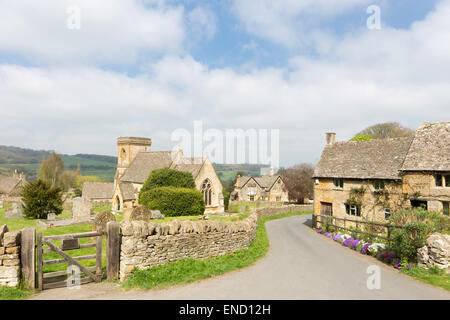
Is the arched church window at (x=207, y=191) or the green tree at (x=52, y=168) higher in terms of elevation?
the green tree at (x=52, y=168)

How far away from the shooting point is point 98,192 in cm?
6216

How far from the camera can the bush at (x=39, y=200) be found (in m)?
30.6

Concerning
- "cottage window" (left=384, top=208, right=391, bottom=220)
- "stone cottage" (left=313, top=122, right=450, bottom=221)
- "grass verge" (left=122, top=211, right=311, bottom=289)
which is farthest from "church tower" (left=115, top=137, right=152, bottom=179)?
"grass verge" (left=122, top=211, right=311, bottom=289)

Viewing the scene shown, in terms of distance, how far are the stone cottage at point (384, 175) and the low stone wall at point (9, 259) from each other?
24.1 meters

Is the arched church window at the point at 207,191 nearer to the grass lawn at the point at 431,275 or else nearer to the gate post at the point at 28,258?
the grass lawn at the point at 431,275

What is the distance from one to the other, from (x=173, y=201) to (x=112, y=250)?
75.7ft

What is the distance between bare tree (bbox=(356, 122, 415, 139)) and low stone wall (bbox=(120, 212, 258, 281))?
5292 centimetres

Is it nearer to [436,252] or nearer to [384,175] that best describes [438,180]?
[384,175]

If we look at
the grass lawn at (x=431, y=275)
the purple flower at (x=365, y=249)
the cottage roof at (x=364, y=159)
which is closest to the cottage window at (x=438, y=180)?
the cottage roof at (x=364, y=159)

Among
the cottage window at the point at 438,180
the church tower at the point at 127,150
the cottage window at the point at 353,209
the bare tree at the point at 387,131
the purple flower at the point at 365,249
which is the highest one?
the bare tree at the point at 387,131

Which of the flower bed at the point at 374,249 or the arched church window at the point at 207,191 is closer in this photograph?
the flower bed at the point at 374,249

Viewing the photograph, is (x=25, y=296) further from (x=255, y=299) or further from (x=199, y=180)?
(x=199, y=180)
